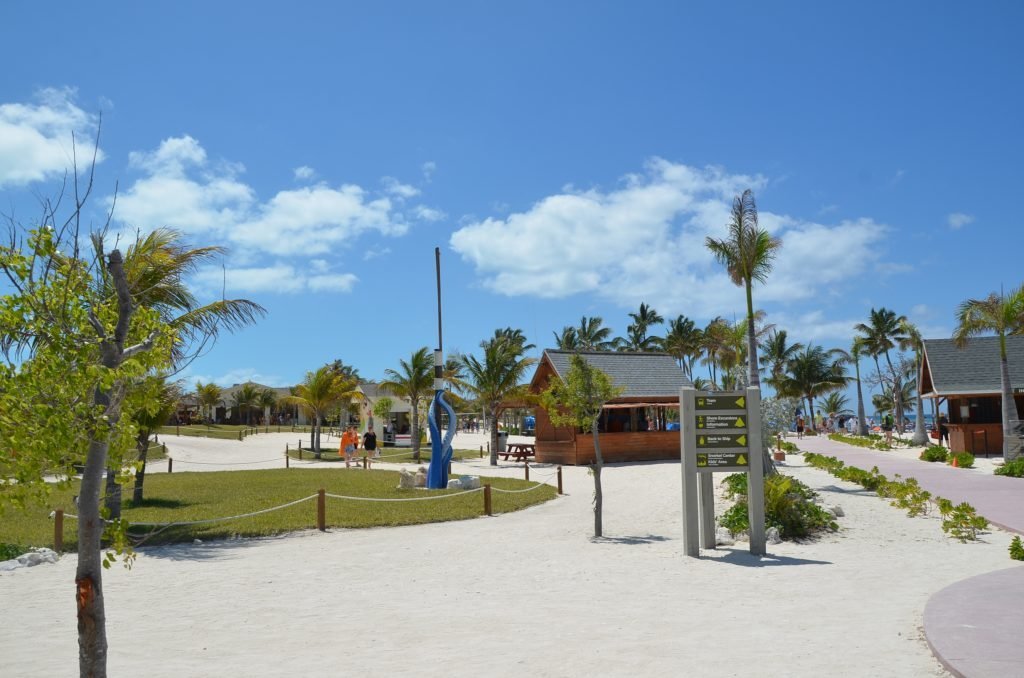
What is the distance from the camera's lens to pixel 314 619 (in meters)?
7.82

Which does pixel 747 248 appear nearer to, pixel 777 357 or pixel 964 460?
pixel 964 460

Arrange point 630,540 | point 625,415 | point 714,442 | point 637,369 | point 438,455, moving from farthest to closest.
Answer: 1. point 625,415
2. point 637,369
3. point 438,455
4. point 630,540
5. point 714,442

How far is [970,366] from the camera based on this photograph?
32594 millimetres

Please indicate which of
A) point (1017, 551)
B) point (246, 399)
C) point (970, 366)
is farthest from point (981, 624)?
point (246, 399)

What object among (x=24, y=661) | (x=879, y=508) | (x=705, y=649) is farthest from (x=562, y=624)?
(x=879, y=508)

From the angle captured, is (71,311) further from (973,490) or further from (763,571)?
(973,490)

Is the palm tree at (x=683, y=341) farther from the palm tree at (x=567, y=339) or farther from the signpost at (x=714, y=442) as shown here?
the signpost at (x=714, y=442)

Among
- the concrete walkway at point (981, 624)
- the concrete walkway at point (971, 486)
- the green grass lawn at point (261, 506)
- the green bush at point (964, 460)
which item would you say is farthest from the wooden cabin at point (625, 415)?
the concrete walkway at point (981, 624)

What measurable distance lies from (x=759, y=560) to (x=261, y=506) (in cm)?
1112

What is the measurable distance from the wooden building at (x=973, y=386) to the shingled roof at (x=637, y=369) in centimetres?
1074

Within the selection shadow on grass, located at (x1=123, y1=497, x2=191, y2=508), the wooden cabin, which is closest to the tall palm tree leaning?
the wooden cabin

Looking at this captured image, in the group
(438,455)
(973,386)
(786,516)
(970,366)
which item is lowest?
(786,516)

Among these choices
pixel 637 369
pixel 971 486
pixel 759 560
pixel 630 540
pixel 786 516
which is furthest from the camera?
pixel 637 369

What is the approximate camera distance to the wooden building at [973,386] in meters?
30.6
